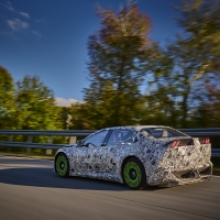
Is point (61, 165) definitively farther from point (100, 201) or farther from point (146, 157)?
point (100, 201)

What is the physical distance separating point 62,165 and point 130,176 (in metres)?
2.66

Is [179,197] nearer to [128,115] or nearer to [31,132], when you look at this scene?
[128,115]

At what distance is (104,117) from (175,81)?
4.11 m

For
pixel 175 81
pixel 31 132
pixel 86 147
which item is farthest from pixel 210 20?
pixel 31 132

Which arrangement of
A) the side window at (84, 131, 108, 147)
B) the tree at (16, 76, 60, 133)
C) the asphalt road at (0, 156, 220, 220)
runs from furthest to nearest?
1. the tree at (16, 76, 60, 133)
2. the side window at (84, 131, 108, 147)
3. the asphalt road at (0, 156, 220, 220)

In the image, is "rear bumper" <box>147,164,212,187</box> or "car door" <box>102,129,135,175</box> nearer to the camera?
"rear bumper" <box>147,164,212,187</box>

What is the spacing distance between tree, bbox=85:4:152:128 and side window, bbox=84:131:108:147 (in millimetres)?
7968

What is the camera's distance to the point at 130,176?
736 centimetres

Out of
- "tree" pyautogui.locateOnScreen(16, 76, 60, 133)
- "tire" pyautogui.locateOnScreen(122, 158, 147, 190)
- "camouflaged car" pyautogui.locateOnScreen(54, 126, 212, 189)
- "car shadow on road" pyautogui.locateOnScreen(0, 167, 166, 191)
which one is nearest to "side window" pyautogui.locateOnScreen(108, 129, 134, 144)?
"camouflaged car" pyautogui.locateOnScreen(54, 126, 212, 189)

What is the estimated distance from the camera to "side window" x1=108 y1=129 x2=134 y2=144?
7706mm

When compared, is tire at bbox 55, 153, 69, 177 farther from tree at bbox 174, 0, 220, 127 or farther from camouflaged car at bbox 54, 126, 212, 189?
tree at bbox 174, 0, 220, 127

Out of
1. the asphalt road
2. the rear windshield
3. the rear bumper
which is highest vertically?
the rear windshield

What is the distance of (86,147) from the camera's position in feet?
28.6

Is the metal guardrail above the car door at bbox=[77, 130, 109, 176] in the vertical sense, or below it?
above
